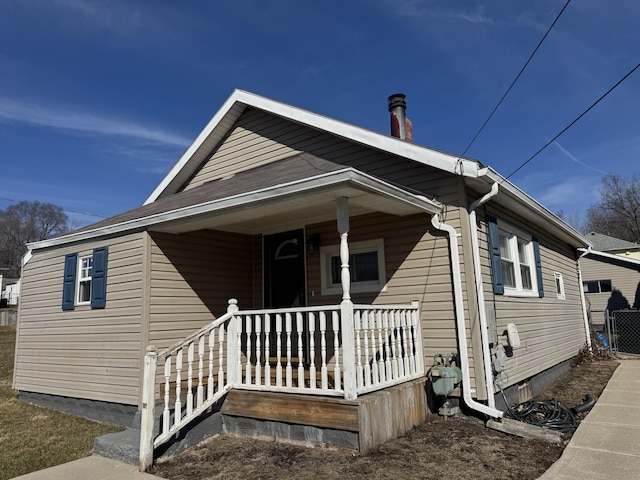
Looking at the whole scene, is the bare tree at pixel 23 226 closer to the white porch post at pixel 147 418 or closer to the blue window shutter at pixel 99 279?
the blue window shutter at pixel 99 279

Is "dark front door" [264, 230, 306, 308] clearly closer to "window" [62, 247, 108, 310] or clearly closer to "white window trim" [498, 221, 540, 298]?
"window" [62, 247, 108, 310]

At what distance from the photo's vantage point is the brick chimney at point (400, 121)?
7910mm

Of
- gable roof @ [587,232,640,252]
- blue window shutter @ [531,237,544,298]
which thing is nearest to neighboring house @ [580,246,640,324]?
gable roof @ [587,232,640,252]

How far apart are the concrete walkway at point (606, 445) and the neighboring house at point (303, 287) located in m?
1.00

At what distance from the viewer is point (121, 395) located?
21.6ft

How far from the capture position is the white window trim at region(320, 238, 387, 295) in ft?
21.4

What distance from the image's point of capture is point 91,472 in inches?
177

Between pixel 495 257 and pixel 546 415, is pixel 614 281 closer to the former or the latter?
pixel 495 257

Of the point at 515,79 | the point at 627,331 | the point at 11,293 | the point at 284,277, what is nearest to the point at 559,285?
the point at 515,79

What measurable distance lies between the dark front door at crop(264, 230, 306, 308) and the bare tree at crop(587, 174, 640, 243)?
40194mm

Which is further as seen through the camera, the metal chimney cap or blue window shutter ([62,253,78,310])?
the metal chimney cap

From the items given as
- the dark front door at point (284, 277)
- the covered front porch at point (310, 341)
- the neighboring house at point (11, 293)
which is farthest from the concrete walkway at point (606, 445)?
the neighboring house at point (11, 293)

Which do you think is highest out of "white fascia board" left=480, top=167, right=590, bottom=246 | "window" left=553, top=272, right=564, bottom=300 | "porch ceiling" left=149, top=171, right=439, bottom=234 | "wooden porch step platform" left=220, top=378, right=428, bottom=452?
"white fascia board" left=480, top=167, right=590, bottom=246

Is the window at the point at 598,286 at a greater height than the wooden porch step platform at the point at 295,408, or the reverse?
the window at the point at 598,286
